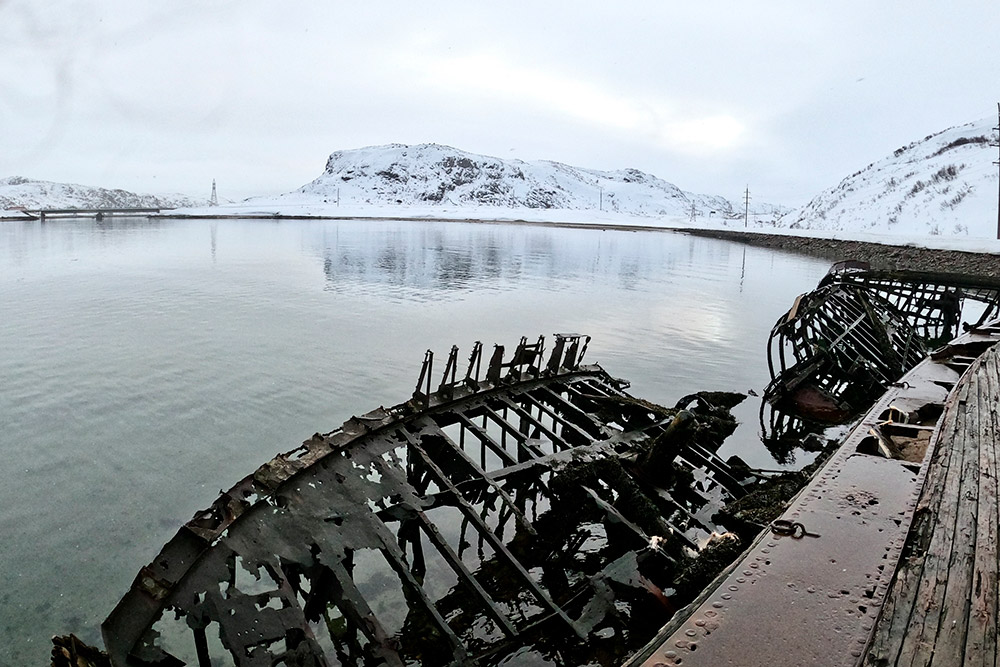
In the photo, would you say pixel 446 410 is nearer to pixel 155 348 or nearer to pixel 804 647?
pixel 804 647

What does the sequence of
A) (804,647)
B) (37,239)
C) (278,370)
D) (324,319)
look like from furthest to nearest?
(37,239)
(324,319)
(278,370)
(804,647)

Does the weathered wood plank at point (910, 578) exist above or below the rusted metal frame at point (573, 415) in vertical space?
above

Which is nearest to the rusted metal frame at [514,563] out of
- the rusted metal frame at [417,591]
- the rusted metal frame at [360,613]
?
the rusted metal frame at [417,591]

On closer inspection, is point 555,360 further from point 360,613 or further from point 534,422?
point 360,613

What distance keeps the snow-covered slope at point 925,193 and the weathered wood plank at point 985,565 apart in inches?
3027

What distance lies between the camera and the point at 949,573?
424 cm

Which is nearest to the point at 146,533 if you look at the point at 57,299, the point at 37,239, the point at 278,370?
the point at 278,370

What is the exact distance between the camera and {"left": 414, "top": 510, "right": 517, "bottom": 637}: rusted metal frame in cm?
640

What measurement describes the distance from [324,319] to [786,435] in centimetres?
2011

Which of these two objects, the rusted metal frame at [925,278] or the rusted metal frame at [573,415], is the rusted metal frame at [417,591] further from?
the rusted metal frame at [925,278]

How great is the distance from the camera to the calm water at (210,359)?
10438 millimetres

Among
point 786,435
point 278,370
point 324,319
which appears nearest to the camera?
point 786,435

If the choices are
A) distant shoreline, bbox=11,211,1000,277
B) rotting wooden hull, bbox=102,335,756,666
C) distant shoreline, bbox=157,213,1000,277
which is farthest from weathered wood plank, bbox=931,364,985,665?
distant shoreline, bbox=157,213,1000,277

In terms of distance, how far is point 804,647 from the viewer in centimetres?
355
